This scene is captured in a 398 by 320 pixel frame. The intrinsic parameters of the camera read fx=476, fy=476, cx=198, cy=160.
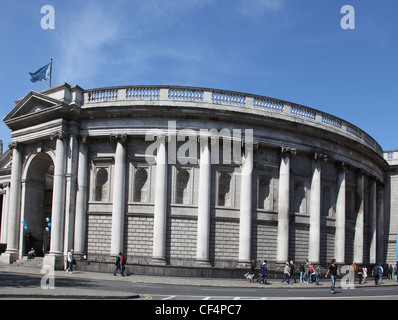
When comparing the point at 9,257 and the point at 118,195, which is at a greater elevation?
the point at 118,195

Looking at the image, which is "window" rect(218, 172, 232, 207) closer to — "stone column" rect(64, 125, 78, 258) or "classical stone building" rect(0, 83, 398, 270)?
"classical stone building" rect(0, 83, 398, 270)

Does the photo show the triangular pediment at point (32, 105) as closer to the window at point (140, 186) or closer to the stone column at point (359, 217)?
the window at point (140, 186)

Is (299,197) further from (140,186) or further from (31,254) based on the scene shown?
(31,254)

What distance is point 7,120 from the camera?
38406 mm

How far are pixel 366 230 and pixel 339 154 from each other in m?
9.94

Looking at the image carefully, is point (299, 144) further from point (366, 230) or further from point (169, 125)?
point (366, 230)

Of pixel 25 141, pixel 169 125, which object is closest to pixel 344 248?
pixel 169 125

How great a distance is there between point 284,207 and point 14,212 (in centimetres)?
2121

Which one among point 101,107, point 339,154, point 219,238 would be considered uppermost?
point 101,107

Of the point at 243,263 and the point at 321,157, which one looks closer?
the point at 243,263

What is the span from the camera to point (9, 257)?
3644cm

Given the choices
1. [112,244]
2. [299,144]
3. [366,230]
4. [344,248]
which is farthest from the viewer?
[366,230]

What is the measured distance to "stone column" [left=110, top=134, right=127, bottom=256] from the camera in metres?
33.5

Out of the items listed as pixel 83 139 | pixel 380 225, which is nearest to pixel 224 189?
pixel 83 139
